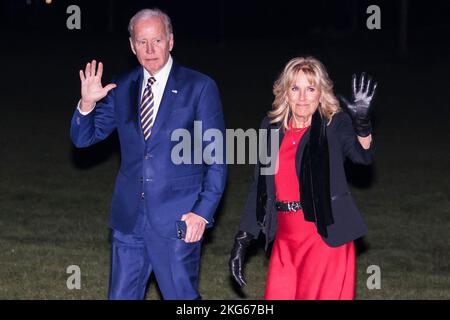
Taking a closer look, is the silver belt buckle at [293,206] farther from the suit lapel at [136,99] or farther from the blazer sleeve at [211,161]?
the suit lapel at [136,99]

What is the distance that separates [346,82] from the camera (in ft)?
113

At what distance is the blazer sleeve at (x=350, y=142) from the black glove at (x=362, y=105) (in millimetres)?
42

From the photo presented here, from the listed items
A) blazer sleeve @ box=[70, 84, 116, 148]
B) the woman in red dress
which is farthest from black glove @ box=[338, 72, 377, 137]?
blazer sleeve @ box=[70, 84, 116, 148]

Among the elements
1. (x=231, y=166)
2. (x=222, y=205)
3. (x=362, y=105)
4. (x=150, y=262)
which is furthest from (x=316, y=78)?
(x=231, y=166)

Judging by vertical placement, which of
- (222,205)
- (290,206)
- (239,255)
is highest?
(290,206)

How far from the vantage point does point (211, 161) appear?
7004 mm

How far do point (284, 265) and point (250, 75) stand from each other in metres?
29.3

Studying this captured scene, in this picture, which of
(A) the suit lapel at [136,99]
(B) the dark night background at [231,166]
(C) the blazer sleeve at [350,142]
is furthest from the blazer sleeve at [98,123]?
(B) the dark night background at [231,166]

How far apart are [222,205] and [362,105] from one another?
789 centimetres

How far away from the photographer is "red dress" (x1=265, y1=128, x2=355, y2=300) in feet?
22.8

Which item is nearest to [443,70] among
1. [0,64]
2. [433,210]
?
[0,64]

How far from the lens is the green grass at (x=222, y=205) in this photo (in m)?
11.0

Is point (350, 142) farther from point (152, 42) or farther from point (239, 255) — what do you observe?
point (152, 42)

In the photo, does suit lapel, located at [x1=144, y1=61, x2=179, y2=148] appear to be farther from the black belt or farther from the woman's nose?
the black belt
